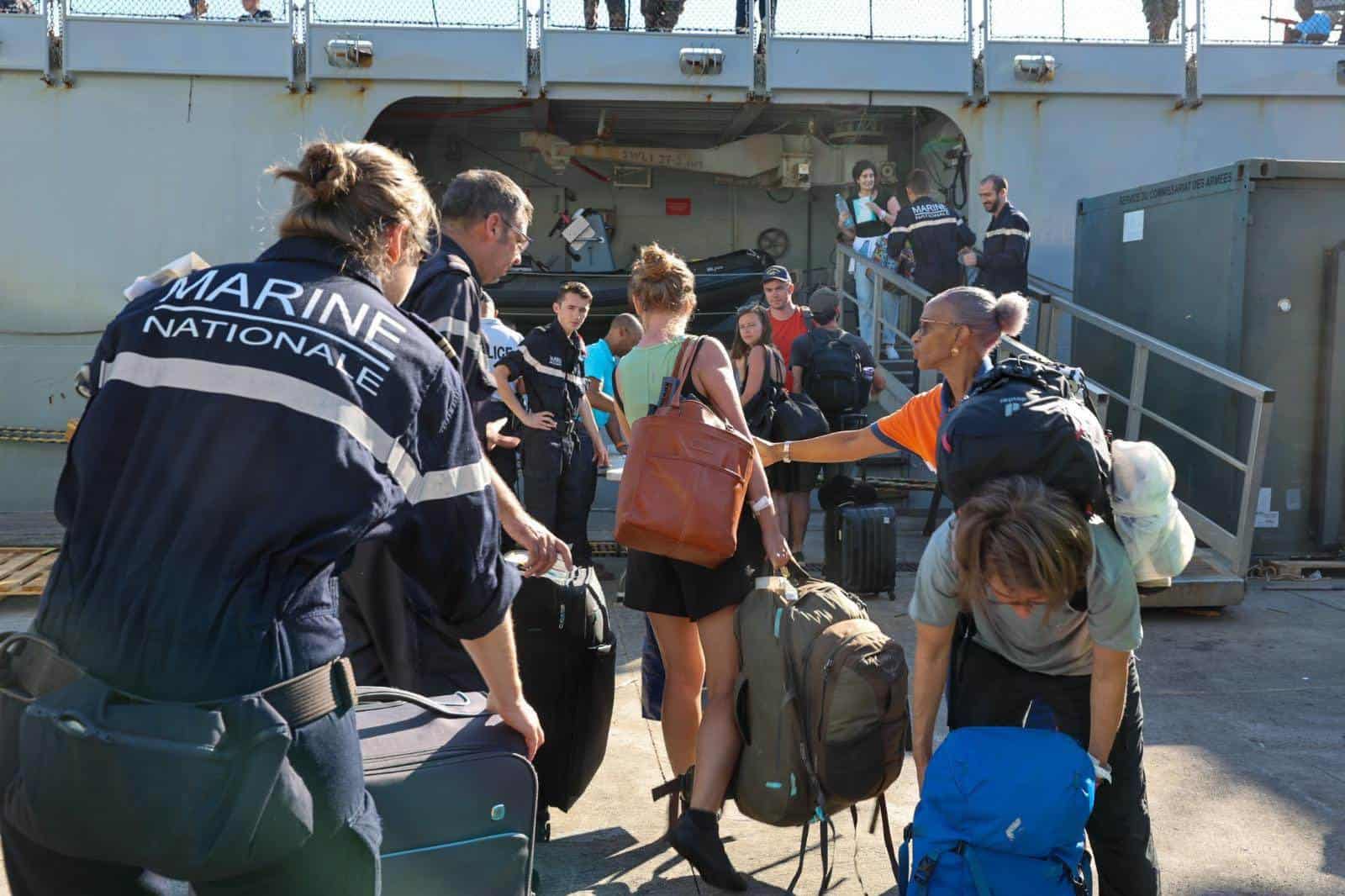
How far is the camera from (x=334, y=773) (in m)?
1.73

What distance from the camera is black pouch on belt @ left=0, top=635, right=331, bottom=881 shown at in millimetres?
1562

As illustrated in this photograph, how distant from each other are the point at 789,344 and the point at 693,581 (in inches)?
215

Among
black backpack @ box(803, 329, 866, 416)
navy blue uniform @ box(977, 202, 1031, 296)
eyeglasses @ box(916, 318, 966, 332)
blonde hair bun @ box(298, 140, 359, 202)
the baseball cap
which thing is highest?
navy blue uniform @ box(977, 202, 1031, 296)

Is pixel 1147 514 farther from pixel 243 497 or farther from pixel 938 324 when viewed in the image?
pixel 243 497

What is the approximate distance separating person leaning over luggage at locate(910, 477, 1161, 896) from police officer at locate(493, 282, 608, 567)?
4.17 m

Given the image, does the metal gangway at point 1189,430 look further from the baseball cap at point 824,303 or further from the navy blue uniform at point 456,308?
the navy blue uniform at point 456,308

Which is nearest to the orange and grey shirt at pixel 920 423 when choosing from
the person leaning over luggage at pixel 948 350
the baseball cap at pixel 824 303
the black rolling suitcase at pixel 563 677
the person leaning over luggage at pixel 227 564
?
the person leaning over luggage at pixel 948 350

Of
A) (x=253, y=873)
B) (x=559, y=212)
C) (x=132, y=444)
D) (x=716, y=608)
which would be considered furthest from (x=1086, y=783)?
(x=559, y=212)

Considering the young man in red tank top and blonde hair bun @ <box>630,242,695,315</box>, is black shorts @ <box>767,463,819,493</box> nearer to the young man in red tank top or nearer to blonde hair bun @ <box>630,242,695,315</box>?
the young man in red tank top

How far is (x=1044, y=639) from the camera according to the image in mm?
2629

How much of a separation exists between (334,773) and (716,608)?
1.86 meters

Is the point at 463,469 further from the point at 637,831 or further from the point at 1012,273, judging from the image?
the point at 1012,273

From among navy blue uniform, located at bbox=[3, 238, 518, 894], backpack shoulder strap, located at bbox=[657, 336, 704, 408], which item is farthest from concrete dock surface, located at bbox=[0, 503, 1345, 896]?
navy blue uniform, located at bbox=[3, 238, 518, 894]

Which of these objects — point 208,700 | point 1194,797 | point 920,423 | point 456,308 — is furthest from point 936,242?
point 208,700
